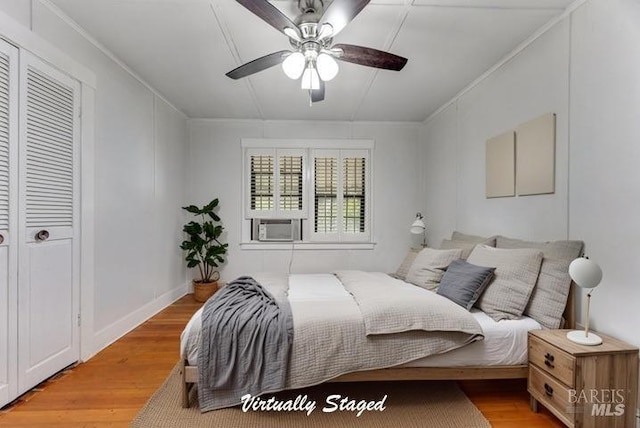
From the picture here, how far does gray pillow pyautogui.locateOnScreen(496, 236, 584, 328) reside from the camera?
201cm

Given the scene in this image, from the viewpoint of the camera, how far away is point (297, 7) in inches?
81.5

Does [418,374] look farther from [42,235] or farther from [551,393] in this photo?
[42,235]

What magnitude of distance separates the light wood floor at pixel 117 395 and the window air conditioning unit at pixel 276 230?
6.67ft

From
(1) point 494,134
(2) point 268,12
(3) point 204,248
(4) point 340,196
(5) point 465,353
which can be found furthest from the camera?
(4) point 340,196

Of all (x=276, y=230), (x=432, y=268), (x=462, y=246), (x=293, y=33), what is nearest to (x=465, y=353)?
(x=432, y=268)

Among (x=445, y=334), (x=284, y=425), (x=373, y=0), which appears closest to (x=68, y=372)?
(x=284, y=425)

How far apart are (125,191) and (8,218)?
3.93ft

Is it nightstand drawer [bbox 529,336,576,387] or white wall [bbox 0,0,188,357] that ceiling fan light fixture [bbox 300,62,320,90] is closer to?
white wall [bbox 0,0,188,357]

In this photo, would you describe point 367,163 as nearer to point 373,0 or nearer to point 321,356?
point 373,0

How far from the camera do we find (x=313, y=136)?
4664 millimetres

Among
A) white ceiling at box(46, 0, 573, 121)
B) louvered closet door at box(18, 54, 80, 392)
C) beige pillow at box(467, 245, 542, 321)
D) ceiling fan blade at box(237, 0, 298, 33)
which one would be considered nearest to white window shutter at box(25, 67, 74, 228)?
louvered closet door at box(18, 54, 80, 392)

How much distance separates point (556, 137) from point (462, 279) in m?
1.17

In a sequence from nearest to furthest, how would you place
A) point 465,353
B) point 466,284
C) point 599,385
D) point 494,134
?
point 599,385 < point 465,353 < point 466,284 < point 494,134

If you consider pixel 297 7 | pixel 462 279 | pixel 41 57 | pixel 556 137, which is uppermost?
pixel 297 7
